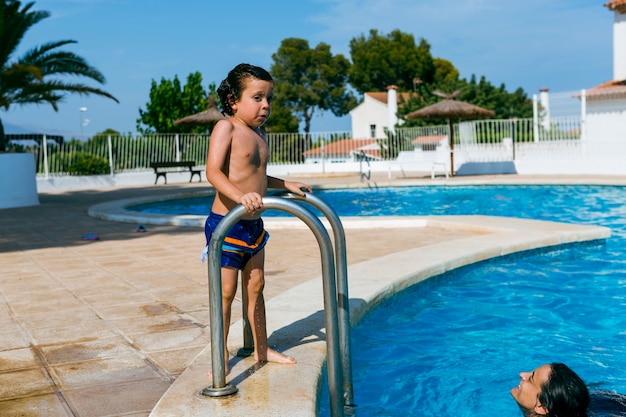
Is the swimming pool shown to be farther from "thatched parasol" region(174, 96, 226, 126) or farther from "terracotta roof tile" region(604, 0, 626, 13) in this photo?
"terracotta roof tile" region(604, 0, 626, 13)

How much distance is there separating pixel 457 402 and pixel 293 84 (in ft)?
226

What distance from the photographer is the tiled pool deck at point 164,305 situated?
2.94m

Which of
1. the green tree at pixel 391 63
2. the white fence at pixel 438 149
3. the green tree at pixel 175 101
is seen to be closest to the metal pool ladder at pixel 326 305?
the white fence at pixel 438 149

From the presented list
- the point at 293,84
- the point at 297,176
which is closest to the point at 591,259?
the point at 297,176

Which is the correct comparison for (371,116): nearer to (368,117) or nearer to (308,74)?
(368,117)

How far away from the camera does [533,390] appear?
3.11 meters

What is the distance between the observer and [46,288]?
18.6 ft

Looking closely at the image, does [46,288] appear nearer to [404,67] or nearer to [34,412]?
[34,412]

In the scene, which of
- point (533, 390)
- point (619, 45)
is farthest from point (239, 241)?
point (619, 45)

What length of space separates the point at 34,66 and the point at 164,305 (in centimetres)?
1227

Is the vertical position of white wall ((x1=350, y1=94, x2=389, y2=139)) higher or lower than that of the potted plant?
higher

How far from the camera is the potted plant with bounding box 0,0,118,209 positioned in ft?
50.7

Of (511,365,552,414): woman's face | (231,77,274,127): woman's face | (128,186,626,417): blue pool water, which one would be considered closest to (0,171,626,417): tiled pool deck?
(128,186,626,417): blue pool water

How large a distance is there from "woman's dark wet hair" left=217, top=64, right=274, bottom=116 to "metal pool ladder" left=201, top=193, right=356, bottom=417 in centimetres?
53
